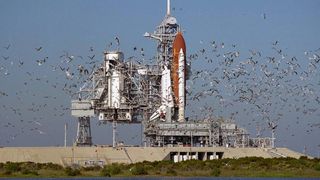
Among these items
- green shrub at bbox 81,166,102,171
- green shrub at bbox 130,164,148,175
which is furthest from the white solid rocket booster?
green shrub at bbox 130,164,148,175

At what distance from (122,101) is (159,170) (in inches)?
1516

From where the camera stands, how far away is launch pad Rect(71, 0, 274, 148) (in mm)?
143375

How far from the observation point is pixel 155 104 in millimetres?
149625

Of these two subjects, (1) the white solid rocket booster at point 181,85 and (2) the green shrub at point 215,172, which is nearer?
(2) the green shrub at point 215,172

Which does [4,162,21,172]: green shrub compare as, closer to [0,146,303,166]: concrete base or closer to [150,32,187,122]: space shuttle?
[0,146,303,166]: concrete base

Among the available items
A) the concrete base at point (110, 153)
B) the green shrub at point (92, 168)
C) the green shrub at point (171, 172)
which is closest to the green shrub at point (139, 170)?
the green shrub at point (171, 172)

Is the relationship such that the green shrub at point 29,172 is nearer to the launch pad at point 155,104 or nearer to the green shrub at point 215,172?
the green shrub at point 215,172

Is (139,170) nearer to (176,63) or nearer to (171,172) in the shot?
(171,172)

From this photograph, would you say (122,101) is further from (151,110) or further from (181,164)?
(181,164)

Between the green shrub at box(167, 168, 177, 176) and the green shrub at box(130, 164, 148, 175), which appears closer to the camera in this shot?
the green shrub at box(167, 168, 177, 176)

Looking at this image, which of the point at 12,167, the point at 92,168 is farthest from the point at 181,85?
the point at 12,167

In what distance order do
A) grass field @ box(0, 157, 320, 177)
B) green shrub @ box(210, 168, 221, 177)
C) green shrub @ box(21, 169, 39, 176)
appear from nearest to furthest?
green shrub @ box(210, 168, 221, 177) → grass field @ box(0, 157, 320, 177) → green shrub @ box(21, 169, 39, 176)

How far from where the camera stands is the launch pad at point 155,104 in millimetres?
143375

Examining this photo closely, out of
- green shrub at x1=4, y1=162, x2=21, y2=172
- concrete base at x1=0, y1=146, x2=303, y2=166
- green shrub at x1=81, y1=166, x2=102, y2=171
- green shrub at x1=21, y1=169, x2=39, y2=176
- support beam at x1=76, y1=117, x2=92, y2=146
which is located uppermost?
support beam at x1=76, y1=117, x2=92, y2=146
